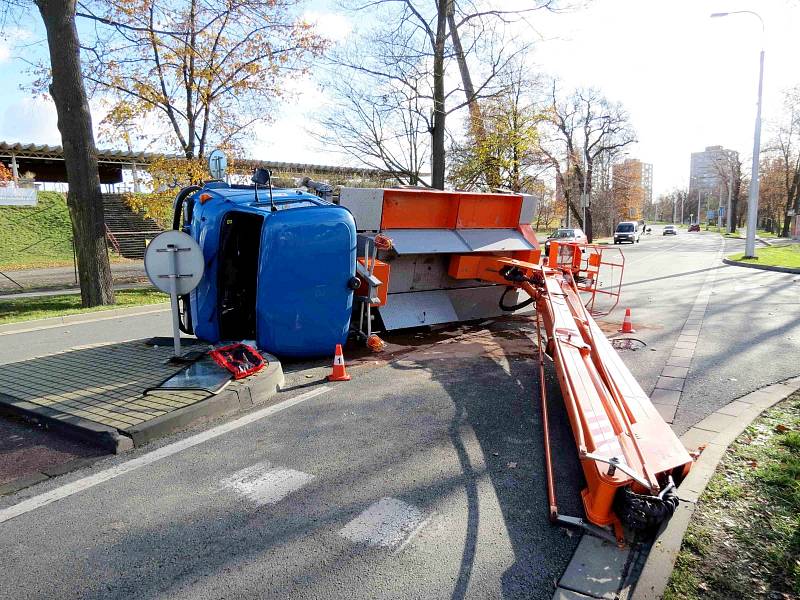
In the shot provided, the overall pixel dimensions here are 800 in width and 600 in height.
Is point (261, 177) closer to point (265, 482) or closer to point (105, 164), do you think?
point (265, 482)

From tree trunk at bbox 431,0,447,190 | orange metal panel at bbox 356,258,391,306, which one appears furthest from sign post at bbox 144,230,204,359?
tree trunk at bbox 431,0,447,190

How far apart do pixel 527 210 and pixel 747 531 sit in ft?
22.5

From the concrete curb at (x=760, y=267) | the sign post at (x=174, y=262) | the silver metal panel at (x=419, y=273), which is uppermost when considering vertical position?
the sign post at (x=174, y=262)

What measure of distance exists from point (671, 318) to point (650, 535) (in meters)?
7.47

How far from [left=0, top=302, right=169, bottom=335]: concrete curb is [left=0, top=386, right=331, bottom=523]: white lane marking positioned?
7.14 m

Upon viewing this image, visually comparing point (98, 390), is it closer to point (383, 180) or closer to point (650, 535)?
point (650, 535)

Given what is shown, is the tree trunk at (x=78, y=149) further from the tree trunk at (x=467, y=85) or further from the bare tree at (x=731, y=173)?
the bare tree at (x=731, y=173)

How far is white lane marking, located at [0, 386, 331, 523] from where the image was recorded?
3309 millimetres

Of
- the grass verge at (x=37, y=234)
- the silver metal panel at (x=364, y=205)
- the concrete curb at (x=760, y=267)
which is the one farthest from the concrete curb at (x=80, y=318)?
the concrete curb at (x=760, y=267)

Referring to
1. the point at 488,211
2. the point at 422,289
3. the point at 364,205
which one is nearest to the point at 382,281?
the point at 364,205

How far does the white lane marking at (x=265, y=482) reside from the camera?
3.39m

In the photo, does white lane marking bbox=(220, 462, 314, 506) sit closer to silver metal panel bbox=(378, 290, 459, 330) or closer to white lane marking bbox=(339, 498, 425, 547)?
white lane marking bbox=(339, 498, 425, 547)

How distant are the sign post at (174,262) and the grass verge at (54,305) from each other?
22.0 feet

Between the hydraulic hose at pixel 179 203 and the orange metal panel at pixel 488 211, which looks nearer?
the hydraulic hose at pixel 179 203
